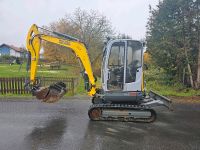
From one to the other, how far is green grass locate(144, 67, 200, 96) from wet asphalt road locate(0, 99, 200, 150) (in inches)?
170

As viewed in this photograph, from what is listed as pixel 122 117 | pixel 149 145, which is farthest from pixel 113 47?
pixel 149 145

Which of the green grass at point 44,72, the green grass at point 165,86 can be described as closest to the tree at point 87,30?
the green grass at point 44,72

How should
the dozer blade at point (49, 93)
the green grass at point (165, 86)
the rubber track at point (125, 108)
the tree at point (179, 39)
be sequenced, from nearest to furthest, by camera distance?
1. the rubber track at point (125, 108)
2. the dozer blade at point (49, 93)
3. the green grass at point (165, 86)
4. the tree at point (179, 39)

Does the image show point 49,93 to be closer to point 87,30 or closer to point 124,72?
point 124,72

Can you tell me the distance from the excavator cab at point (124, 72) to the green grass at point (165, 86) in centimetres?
640

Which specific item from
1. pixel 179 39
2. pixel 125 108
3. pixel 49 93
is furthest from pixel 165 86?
pixel 49 93

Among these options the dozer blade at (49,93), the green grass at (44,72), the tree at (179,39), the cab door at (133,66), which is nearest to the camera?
the cab door at (133,66)

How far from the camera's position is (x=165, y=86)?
1920 centimetres

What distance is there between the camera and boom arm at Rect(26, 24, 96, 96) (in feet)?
36.4

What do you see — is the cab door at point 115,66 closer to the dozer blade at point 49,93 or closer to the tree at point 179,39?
the dozer blade at point 49,93

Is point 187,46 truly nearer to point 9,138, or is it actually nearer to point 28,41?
point 28,41

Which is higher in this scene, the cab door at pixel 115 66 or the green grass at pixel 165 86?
the cab door at pixel 115 66

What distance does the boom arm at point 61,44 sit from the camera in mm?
11102

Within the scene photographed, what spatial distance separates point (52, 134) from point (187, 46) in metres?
11.1
